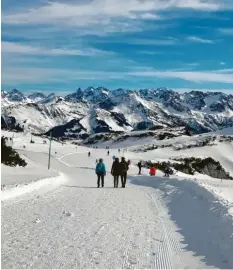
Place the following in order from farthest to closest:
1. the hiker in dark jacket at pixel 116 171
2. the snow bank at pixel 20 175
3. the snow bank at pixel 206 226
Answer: the hiker in dark jacket at pixel 116 171 < the snow bank at pixel 20 175 < the snow bank at pixel 206 226

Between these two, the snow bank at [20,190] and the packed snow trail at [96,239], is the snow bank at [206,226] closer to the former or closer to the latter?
the packed snow trail at [96,239]

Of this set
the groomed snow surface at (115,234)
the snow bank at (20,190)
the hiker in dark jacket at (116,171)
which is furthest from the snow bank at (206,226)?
the hiker in dark jacket at (116,171)

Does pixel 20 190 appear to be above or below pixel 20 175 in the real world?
above

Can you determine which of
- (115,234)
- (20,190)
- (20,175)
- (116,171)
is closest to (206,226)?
(115,234)

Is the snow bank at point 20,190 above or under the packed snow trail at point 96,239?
under

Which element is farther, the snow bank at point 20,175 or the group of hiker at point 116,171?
the group of hiker at point 116,171

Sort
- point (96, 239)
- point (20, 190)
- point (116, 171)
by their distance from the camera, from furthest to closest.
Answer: point (116, 171)
point (20, 190)
point (96, 239)

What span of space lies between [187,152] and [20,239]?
623ft

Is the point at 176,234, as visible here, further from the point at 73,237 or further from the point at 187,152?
the point at 187,152

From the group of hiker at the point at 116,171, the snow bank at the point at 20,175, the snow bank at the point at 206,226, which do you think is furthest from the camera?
the group of hiker at the point at 116,171

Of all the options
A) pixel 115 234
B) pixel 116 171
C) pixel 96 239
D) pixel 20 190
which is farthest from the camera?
pixel 116 171

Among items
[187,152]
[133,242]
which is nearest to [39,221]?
[133,242]

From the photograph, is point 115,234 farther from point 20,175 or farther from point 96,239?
point 20,175

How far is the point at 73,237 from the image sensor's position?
425 inches
